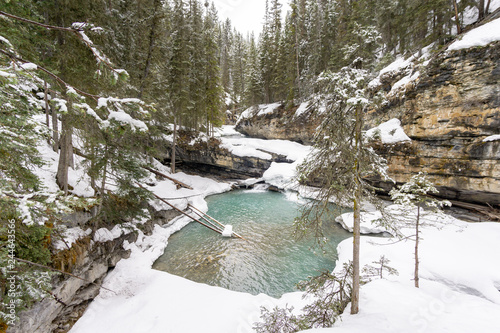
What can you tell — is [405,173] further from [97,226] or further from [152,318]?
[97,226]

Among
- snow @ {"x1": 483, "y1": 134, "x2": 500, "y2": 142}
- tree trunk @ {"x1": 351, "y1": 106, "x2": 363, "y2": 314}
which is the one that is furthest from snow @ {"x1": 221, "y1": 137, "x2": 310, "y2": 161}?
tree trunk @ {"x1": 351, "y1": 106, "x2": 363, "y2": 314}

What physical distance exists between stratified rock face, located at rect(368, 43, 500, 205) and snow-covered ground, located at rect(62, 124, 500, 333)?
2.92m

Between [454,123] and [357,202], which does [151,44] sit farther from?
[454,123]

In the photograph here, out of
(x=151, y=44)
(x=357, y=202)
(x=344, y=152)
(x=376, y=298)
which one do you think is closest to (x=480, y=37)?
(x=344, y=152)

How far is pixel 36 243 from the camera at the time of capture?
4.34 meters

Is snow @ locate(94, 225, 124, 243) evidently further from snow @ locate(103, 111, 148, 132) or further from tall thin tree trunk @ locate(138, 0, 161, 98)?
tall thin tree trunk @ locate(138, 0, 161, 98)

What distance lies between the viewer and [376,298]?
16.2ft

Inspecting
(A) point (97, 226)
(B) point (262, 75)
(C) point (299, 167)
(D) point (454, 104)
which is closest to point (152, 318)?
(A) point (97, 226)

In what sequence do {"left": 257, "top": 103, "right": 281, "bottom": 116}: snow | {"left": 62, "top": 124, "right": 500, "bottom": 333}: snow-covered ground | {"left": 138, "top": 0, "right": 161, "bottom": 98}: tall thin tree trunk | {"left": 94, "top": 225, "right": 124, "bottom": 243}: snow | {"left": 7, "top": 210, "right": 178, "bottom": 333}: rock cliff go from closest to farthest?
{"left": 62, "top": 124, "right": 500, "bottom": 333}: snow-covered ground → {"left": 7, "top": 210, "right": 178, "bottom": 333}: rock cliff → {"left": 94, "top": 225, "right": 124, "bottom": 243}: snow → {"left": 138, "top": 0, "right": 161, "bottom": 98}: tall thin tree trunk → {"left": 257, "top": 103, "right": 281, "bottom": 116}: snow

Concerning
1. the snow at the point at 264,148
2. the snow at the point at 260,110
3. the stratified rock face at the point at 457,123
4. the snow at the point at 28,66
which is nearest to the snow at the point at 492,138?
the stratified rock face at the point at 457,123

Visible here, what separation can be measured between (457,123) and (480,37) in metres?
4.33

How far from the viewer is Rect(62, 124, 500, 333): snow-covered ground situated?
4.12 metres

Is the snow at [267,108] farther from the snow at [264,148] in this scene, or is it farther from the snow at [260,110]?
the snow at [264,148]

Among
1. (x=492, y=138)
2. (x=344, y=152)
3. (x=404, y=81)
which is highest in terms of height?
(x=404, y=81)
